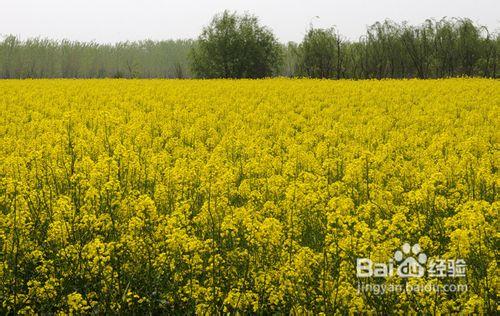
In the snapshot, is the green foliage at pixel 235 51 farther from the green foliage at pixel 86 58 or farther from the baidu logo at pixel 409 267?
the baidu logo at pixel 409 267

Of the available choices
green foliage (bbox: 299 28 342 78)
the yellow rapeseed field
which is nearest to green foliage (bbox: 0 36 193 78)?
green foliage (bbox: 299 28 342 78)

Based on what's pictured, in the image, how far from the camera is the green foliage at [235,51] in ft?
162

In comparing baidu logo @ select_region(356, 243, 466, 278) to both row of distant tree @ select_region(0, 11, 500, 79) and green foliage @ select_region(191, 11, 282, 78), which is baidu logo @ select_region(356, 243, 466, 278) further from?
green foliage @ select_region(191, 11, 282, 78)

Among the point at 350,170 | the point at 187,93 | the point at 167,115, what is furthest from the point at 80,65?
the point at 350,170

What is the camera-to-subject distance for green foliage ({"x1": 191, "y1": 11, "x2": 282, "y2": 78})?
49.3 metres

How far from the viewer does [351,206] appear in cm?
511

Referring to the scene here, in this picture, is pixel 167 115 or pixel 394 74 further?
pixel 394 74

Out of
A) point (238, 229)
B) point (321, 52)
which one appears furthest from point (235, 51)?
point (238, 229)

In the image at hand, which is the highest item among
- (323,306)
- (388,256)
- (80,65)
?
(80,65)

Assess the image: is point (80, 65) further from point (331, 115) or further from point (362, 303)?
point (362, 303)

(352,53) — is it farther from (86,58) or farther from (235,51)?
(86,58)

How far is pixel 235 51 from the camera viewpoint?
49.9 m

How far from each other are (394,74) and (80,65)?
2246 inches

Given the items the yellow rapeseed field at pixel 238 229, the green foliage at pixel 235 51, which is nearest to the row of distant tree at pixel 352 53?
the green foliage at pixel 235 51
